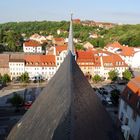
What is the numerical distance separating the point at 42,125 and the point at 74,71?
360cm

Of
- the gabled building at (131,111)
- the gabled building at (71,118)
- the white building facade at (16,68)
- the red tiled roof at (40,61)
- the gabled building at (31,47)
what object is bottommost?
the gabled building at (131,111)

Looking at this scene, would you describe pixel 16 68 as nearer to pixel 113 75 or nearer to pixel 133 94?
pixel 113 75

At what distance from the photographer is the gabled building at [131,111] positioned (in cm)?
2417

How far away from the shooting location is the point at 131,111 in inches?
1003

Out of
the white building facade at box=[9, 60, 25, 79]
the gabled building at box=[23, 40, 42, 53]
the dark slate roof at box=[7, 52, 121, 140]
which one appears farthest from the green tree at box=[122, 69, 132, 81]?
the dark slate roof at box=[7, 52, 121, 140]

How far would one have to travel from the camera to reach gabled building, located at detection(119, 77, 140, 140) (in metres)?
24.2

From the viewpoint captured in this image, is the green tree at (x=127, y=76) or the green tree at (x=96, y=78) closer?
the green tree at (x=96, y=78)

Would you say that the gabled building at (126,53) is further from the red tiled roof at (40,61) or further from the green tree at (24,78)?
the green tree at (24,78)

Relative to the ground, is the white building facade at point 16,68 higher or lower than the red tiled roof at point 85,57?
lower

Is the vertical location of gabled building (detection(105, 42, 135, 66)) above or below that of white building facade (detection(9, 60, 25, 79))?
above

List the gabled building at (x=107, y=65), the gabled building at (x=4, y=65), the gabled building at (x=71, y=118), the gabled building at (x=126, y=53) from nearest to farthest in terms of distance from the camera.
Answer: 1. the gabled building at (x=71, y=118)
2. the gabled building at (x=4, y=65)
3. the gabled building at (x=107, y=65)
4. the gabled building at (x=126, y=53)

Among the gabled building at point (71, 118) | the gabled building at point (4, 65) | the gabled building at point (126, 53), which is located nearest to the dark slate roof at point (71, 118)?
the gabled building at point (71, 118)

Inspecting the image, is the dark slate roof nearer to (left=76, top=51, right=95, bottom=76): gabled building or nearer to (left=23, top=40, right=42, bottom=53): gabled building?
(left=76, top=51, right=95, bottom=76): gabled building

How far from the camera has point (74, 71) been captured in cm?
1231
